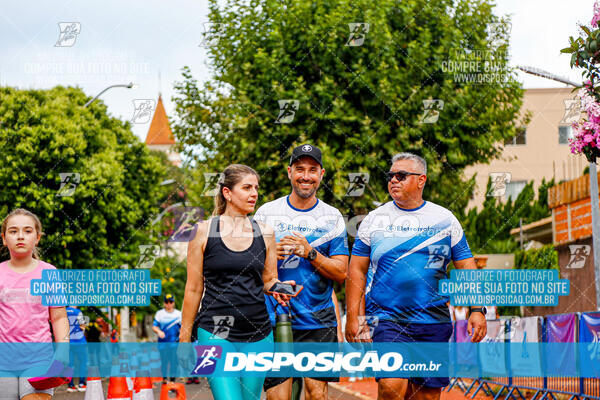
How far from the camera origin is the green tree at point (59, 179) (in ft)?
76.0

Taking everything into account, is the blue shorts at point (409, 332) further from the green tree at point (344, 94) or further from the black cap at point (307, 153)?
the green tree at point (344, 94)

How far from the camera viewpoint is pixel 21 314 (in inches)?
252

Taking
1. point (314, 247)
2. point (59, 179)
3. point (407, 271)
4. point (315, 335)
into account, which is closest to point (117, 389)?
point (315, 335)

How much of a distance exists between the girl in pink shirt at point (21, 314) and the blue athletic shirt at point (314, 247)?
5.74 ft

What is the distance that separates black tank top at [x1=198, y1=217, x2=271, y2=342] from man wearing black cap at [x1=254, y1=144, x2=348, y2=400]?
996 millimetres

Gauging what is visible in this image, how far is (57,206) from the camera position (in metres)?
23.1

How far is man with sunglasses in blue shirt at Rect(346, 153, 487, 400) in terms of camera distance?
724cm

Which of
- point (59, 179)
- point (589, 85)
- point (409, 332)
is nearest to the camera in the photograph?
point (409, 332)

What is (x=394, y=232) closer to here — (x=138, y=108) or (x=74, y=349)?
(x=74, y=349)

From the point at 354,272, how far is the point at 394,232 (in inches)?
20.2

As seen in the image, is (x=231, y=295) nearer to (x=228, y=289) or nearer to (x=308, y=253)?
(x=228, y=289)

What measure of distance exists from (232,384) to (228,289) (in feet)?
2.06

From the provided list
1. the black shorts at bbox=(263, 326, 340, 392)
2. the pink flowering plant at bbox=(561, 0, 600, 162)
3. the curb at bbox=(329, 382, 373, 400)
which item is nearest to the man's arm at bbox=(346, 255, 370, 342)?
the black shorts at bbox=(263, 326, 340, 392)

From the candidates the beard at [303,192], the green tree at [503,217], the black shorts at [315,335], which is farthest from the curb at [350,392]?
the green tree at [503,217]
